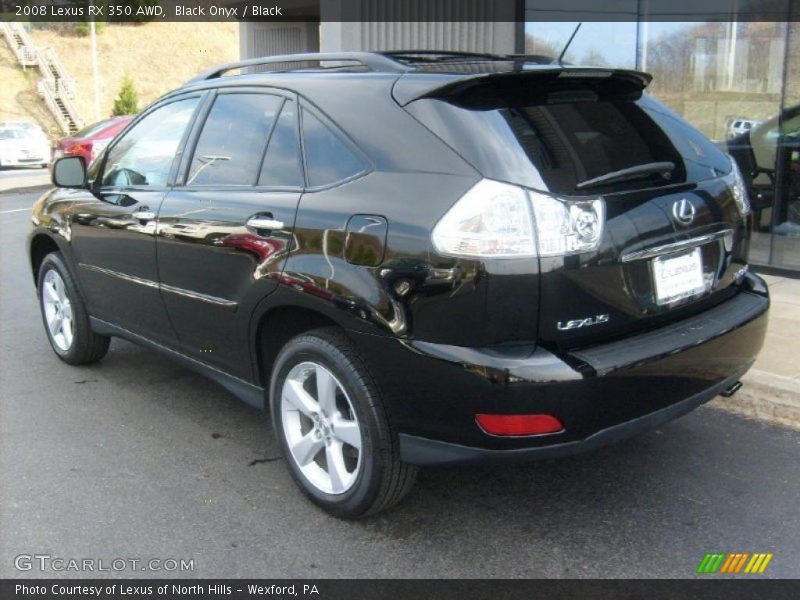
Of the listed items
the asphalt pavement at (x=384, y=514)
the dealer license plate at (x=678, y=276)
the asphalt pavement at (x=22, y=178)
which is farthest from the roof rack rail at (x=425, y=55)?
the asphalt pavement at (x=22, y=178)

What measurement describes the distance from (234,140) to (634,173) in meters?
1.84

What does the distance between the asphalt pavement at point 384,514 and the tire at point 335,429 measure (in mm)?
148

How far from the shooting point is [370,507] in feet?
10.3

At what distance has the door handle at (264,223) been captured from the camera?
3305 millimetres

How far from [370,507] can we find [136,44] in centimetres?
5128

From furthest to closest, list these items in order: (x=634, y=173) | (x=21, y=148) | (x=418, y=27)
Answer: (x=21, y=148)
(x=418, y=27)
(x=634, y=173)

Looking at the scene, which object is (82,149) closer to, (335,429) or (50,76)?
(335,429)

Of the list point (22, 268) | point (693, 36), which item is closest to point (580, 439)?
point (693, 36)

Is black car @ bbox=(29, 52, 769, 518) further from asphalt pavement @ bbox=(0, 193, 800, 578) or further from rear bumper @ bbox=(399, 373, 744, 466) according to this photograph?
asphalt pavement @ bbox=(0, 193, 800, 578)

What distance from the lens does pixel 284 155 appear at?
136 inches

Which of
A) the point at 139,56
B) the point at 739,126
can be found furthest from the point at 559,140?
the point at 139,56

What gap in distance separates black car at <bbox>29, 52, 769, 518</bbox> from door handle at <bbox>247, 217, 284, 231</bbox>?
1cm

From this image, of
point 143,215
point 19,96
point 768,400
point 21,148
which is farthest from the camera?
point 19,96

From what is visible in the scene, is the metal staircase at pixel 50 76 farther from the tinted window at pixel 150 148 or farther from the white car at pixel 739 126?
the tinted window at pixel 150 148
